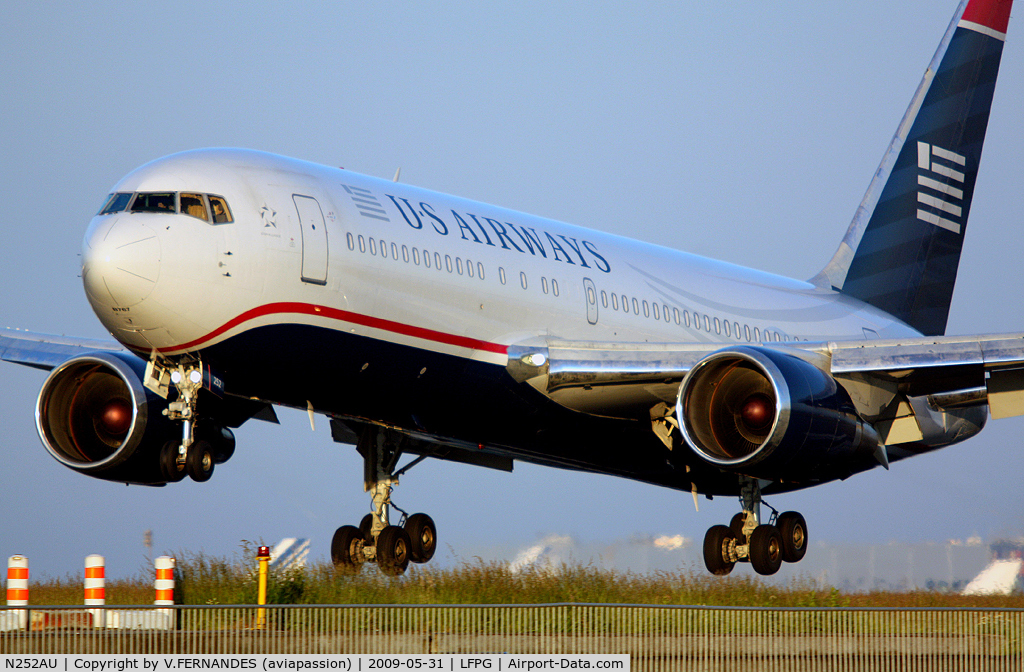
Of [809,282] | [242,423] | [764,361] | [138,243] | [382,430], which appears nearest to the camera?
[138,243]

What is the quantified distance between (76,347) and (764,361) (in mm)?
11386

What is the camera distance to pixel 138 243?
1409cm

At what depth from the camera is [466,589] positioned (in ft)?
65.6

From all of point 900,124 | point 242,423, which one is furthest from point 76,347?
point 900,124

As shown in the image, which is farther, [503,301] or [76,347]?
→ [76,347]

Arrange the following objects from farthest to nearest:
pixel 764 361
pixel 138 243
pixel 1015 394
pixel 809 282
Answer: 1. pixel 809 282
2. pixel 1015 394
3. pixel 764 361
4. pixel 138 243

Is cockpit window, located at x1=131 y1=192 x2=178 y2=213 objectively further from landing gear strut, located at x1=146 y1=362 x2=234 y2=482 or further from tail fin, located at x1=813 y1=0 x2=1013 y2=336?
tail fin, located at x1=813 y1=0 x2=1013 y2=336

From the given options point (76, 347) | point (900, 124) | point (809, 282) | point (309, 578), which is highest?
point (900, 124)

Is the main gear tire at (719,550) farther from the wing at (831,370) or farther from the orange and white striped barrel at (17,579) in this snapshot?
the orange and white striped barrel at (17,579)

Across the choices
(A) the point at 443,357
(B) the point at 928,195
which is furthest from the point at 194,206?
(B) the point at 928,195

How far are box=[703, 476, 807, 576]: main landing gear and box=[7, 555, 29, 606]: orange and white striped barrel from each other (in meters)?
11.2

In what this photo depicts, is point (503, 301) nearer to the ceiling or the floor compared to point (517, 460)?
nearer to the ceiling

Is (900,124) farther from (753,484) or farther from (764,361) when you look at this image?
(764,361)
